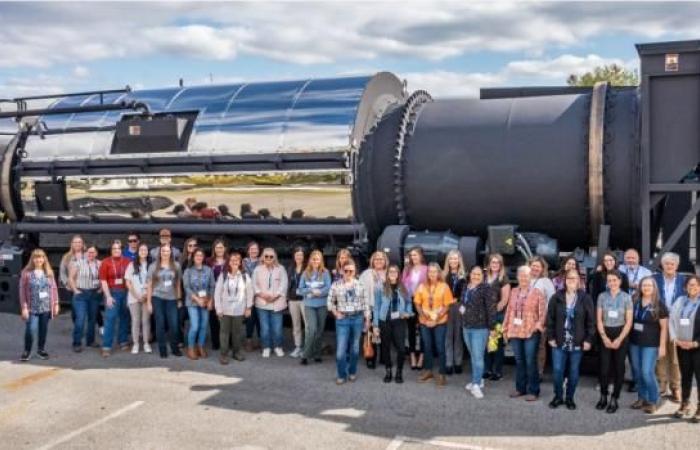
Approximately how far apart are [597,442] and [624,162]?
348cm

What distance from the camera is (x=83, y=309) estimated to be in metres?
9.57

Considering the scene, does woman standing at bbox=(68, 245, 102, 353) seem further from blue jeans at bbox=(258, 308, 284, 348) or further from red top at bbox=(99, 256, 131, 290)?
blue jeans at bbox=(258, 308, 284, 348)

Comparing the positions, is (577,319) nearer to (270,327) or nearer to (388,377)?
(388,377)

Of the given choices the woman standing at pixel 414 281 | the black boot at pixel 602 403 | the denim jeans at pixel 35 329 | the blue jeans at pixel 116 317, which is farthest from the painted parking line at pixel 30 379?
the black boot at pixel 602 403

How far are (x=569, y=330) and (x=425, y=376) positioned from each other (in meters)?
1.76

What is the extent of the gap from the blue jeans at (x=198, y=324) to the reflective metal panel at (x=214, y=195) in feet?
4.68

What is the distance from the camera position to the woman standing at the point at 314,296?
8.59 m

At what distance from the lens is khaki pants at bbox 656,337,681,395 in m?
7.07

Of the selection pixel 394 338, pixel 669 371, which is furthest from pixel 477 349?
pixel 669 371

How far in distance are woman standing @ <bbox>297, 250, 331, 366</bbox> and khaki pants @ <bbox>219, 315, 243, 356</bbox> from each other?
2.93ft

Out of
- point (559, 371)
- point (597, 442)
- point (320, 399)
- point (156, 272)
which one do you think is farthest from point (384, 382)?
point (156, 272)

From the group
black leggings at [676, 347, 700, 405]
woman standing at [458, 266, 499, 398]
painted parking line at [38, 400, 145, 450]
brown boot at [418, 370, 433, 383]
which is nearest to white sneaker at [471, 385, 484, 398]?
woman standing at [458, 266, 499, 398]

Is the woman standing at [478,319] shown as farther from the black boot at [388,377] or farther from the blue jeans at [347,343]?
the blue jeans at [347,343]

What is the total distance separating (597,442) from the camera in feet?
20.0
